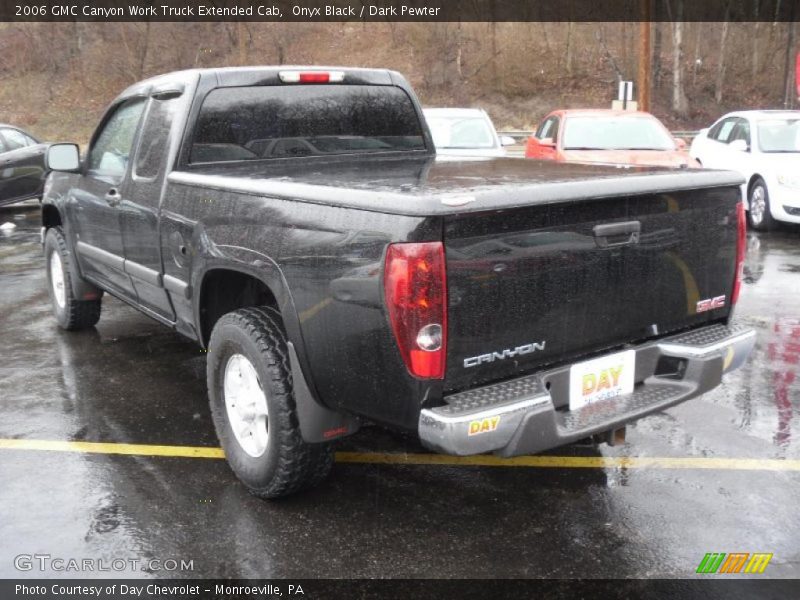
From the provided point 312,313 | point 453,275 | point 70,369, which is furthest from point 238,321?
point 70,369

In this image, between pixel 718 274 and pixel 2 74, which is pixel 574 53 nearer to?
pixel 2 74

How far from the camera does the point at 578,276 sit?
305 cm

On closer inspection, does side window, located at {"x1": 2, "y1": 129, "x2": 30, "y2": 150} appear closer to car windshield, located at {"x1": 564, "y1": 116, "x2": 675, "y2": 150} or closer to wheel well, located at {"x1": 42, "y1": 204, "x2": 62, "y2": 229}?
wheel well, located at {"x1": 42, "y1": 204, "x2": 62, "y2": 229}

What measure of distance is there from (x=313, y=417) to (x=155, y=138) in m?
2.10

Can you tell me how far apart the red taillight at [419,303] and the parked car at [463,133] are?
361 inches

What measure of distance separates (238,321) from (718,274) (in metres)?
2.11

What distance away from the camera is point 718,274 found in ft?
11.7

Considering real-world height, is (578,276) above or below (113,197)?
below

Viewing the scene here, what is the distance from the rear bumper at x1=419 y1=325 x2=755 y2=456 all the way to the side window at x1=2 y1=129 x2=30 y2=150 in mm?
13111

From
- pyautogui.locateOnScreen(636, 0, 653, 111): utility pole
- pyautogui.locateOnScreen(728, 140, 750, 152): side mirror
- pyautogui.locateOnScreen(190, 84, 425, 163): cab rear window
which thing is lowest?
pyautogui.locateOnScreen(728, 140, 750, 152): side mirror

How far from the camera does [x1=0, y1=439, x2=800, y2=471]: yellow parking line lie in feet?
13.2

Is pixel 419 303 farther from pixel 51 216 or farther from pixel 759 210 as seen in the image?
pixel 759 210

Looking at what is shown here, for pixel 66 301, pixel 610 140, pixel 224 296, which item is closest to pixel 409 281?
pixel 224 296

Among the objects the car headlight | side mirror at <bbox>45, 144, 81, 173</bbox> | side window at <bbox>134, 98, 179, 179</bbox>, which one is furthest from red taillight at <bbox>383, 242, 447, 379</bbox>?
the car headlight
